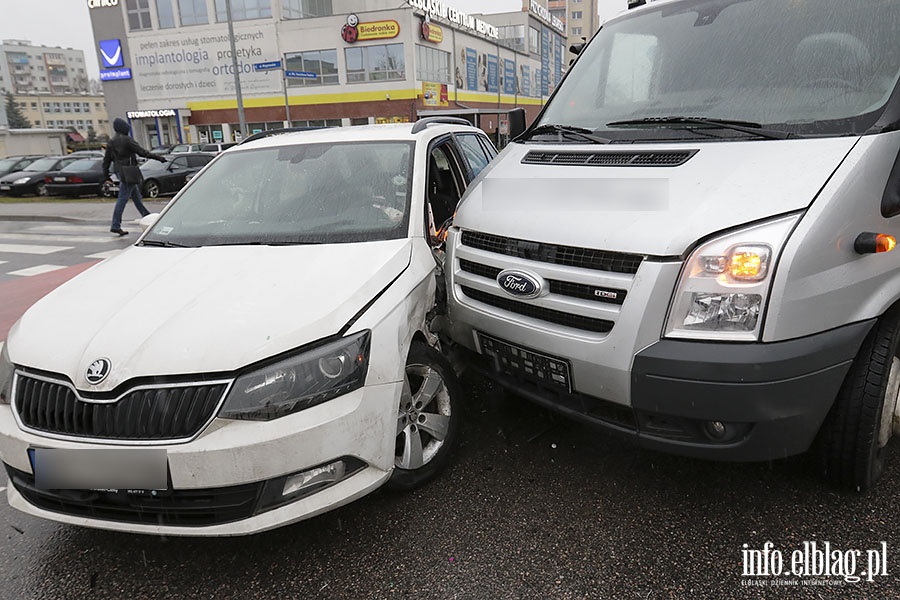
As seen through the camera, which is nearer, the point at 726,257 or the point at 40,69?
the point at 726,257

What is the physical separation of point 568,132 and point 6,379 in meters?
2.82

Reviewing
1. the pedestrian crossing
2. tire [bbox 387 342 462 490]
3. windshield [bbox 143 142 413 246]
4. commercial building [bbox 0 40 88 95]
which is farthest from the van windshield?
commercial building [bbox 0 40 88 95]

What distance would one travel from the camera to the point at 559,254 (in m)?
2.58

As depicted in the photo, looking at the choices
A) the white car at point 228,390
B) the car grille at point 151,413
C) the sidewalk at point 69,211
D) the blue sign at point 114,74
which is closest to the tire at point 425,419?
the white car at point 228,390

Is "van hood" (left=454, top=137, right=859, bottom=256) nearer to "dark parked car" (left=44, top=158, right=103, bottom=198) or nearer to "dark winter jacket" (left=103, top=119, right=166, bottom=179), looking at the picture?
"dark winter jacket" (left=103, top=119, right=166, bottom=179)

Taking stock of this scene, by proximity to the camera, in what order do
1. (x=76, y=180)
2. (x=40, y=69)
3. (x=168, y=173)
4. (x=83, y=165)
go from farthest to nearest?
(x=40, y=69), (x=83, y=165), (x=76, y=180), (x=168, y=173)

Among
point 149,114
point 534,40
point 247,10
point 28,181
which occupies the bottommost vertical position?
point 28,181

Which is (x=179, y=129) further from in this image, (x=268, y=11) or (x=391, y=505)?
(x=391, y=505)

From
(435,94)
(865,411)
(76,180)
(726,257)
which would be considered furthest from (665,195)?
(435,94)

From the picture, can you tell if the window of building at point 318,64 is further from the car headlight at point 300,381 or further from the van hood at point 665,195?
the car headlight at point 300,381

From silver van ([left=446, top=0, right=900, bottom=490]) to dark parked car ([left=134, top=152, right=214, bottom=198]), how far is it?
56.1 ft

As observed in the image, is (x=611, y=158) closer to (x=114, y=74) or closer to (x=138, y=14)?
(x=138, y=14)

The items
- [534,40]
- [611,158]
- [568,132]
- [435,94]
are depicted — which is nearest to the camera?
[611,158]

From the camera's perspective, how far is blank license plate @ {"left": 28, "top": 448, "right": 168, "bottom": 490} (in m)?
2.16
